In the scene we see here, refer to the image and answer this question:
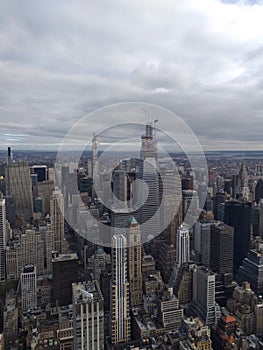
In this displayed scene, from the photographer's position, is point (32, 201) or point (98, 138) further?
point (32, 201)

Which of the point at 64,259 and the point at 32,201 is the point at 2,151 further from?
the point at 32,201

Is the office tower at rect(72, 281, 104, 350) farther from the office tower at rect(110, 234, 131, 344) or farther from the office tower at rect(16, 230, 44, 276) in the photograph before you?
the office tower at rect(16, 230, 44, 276)

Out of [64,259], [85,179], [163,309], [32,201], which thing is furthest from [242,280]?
[32,201]

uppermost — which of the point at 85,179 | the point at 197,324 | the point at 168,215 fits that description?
the point at 85,179

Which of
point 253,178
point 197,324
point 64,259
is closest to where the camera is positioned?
point 197,324

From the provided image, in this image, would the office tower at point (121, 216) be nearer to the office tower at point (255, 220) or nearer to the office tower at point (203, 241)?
the office tower at point (203, 241)

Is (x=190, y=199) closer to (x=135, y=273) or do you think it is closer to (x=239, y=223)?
(x=135, y=273)
